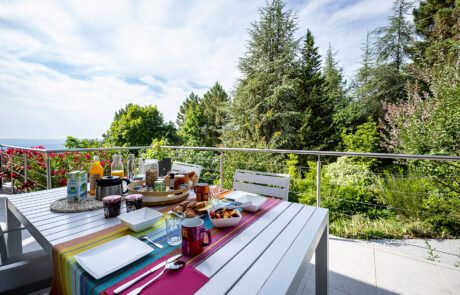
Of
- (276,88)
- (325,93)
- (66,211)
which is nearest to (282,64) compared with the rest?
(276,88)

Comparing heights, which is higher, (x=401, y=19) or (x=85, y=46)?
(x=401, y=19)

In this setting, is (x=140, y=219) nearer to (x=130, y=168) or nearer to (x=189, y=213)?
(x=189, y=213)

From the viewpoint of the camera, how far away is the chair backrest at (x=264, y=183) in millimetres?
1563

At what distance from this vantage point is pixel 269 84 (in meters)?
9.08

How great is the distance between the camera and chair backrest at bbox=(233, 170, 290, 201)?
1.56 m

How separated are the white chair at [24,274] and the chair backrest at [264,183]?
3.97 feet

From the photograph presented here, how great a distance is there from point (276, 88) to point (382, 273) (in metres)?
7.93

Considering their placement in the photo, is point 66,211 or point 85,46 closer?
point 66,211

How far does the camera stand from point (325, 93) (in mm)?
10445

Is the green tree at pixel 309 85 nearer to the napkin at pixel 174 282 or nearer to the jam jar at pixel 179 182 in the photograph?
the jam jar at pixel 179 182

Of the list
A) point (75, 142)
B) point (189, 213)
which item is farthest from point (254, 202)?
point (75, 142)

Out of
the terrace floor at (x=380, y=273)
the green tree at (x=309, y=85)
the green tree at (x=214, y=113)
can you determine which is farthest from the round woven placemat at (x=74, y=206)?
the green tree at (x=214, y=113)

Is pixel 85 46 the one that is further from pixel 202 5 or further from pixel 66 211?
pixel 66 211

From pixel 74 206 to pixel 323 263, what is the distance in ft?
4.43
